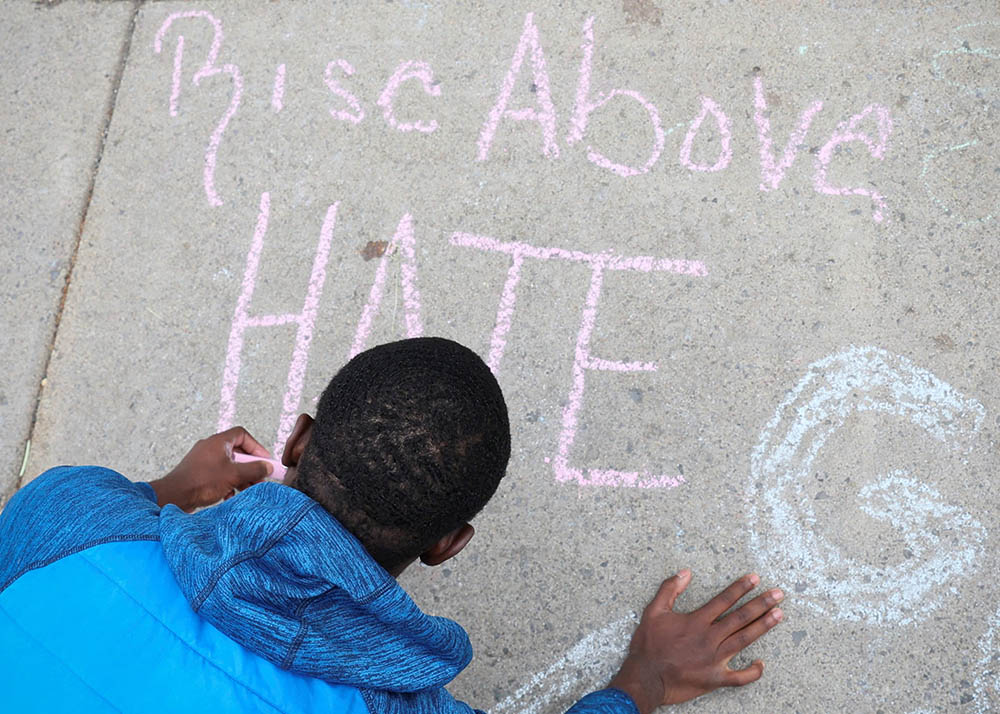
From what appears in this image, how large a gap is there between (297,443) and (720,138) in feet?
5.11

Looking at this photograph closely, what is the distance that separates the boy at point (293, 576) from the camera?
1.14m

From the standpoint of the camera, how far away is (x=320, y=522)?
3.83 ft

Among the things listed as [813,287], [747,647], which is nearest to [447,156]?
[813,287]

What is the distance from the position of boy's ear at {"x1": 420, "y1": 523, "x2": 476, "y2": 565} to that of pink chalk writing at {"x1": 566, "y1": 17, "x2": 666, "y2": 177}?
4.47 ft

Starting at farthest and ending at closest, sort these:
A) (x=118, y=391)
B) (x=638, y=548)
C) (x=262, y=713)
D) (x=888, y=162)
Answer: (x=118, y=391), (x=888, y=162), (x=638, y=548), (x=262, y=713)

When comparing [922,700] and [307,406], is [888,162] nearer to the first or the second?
[922,700]

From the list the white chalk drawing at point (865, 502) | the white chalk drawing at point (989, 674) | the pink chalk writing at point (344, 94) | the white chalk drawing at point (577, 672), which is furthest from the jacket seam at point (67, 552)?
the white chalk drawing at point (989, 674)

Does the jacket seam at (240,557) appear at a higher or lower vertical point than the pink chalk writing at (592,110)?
lower

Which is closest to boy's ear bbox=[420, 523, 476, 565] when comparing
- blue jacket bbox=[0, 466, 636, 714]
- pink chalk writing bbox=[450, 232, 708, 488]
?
blue jacket bbox=[0, 466, 636, 714]

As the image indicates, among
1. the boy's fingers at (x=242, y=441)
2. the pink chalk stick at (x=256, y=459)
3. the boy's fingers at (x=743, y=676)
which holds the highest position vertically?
the boy's fingers at (x=242, y=441)

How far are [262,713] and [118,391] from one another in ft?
5.09

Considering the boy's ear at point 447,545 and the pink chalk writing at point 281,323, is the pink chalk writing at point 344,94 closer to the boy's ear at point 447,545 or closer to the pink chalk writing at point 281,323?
the pink chalk writing at point 281,323

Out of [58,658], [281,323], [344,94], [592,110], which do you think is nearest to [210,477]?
[281,323]

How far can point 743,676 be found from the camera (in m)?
1.95
